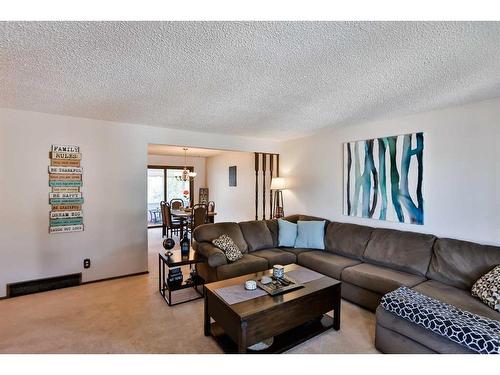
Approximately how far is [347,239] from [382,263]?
0.54 m

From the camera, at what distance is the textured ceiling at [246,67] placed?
4.66 feet

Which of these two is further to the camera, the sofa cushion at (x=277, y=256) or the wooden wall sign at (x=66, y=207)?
the sofa cushion at (x=277, y=256)

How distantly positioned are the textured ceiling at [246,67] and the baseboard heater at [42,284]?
2.05 m

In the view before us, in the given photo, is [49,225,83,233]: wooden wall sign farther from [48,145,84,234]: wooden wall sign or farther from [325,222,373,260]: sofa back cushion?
[325,222,373,260]: sofa back cushion

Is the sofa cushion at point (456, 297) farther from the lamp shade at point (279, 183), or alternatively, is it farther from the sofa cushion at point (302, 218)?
the lamp shade at point (279, 183)

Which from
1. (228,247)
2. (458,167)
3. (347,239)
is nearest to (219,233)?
(228,247)

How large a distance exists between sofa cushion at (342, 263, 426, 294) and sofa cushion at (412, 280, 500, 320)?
110mm

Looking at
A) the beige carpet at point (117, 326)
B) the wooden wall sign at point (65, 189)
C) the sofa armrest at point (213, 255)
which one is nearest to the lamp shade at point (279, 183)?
the sofa armrest at point (213, 255)

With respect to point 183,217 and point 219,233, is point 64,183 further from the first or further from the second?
point 183,217

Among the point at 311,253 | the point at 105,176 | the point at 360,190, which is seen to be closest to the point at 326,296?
the point at 311,253

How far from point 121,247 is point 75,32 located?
9.56 ft

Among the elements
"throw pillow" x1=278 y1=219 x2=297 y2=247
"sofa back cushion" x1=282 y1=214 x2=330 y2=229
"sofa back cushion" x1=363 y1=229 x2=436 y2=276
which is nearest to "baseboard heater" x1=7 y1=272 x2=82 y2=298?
"throw pillow" x1=278 y1=219 x2=297 y2=247
